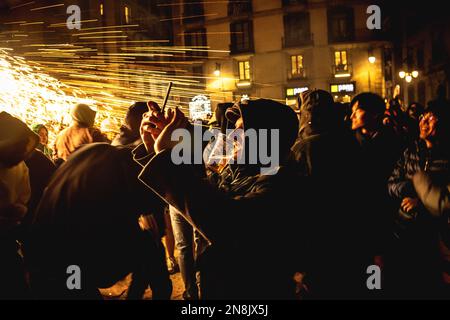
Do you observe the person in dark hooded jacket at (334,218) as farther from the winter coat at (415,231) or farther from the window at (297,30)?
the window at (297,30)

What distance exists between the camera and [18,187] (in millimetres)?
3135

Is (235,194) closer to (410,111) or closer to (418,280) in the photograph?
(418,280)

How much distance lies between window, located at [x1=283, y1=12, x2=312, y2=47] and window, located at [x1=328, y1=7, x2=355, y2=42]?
6.40ft

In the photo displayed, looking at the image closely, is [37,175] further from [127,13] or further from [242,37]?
[242,37]

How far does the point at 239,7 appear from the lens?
3728 cm

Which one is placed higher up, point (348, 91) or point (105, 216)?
point (348, 91)

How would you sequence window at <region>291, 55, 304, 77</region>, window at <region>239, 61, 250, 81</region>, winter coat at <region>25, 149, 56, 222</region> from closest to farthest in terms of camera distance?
winter coat at <region>25, 149, 56, 222</region>, window at <region>291, 55, 304, 77</region>, window at <region>239, 61, 250, 81</region>

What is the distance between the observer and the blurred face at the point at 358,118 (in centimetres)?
409

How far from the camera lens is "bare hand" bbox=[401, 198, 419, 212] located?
3.77m

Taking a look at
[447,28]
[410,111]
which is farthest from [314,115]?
[447,28]

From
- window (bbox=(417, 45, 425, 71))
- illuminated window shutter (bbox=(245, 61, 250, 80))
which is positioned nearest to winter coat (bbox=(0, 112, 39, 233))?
window (bbox=(417, 45, 425, 71))

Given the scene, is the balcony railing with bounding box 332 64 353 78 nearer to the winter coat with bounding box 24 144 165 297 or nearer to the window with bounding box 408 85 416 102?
the window with bounding box 408 85 416 102

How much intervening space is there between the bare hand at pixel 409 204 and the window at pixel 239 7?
1417 inches
